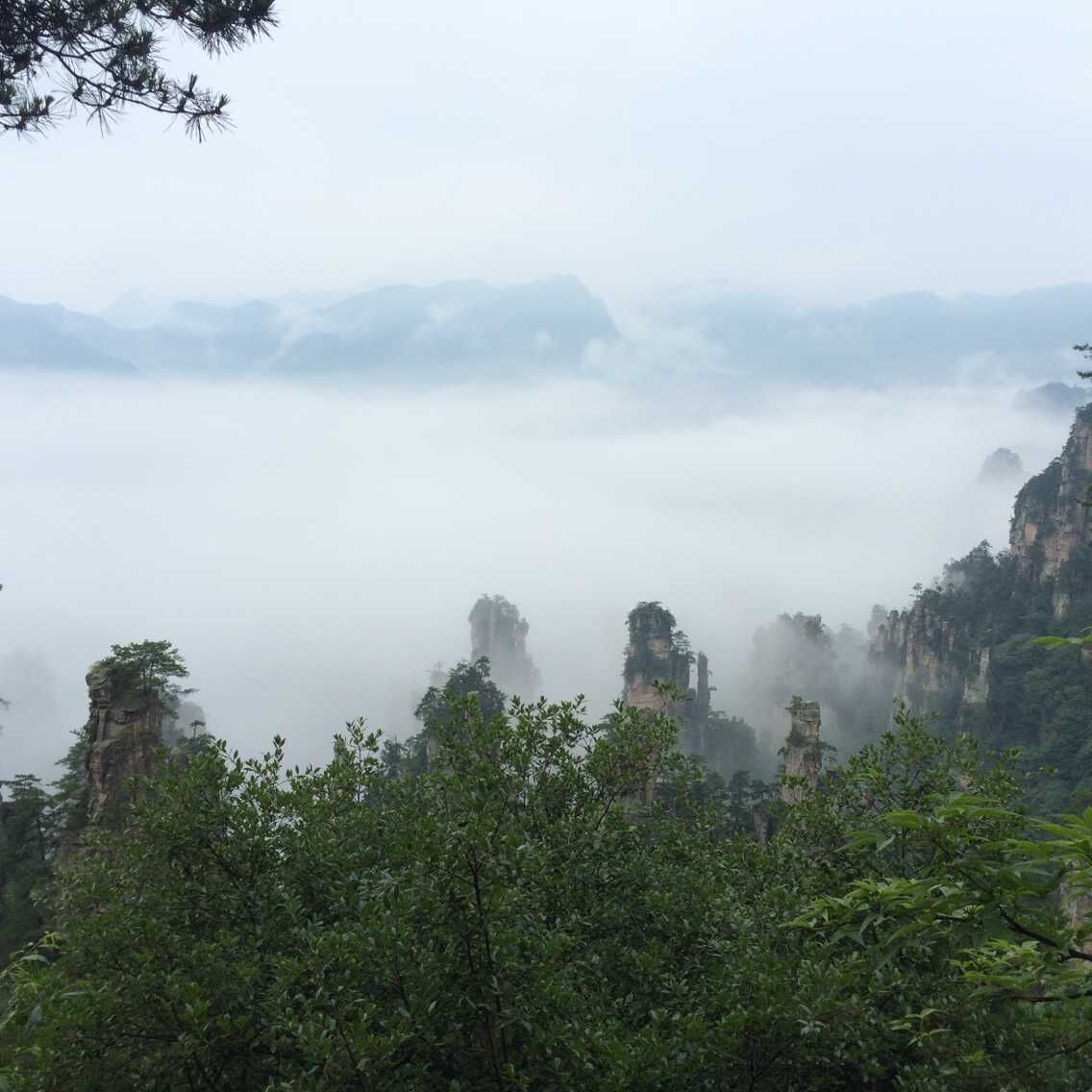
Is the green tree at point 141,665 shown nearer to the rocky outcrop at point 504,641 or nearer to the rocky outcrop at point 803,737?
the rocky outcrop at point 803,737

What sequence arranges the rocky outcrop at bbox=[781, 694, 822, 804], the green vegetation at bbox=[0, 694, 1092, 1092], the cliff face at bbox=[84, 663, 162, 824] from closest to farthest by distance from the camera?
the green vegetation at bbox=[0, 694, 1092, 1092]
the cliff face at bbox=[84, 663, 162, 824]
the rocky outcrop at bbox=[781, 694, 822, 804]

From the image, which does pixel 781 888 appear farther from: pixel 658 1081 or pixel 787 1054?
pixel 658 1081

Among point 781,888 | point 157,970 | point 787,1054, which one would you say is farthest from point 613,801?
point 157,970

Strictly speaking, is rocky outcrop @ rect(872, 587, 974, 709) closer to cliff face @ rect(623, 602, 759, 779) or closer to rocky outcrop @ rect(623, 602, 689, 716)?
cliff face @ rect(623, 602, 759, 779)

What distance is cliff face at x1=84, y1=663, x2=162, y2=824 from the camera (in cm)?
2842

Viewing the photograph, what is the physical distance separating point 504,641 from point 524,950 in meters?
115

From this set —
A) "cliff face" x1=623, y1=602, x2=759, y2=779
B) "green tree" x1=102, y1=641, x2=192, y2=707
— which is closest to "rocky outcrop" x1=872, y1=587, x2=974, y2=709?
"cliff face" x1=623, y1=602, x2=759, y2=779

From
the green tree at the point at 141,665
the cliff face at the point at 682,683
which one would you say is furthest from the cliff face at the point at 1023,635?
the green tree at the point at 141,665

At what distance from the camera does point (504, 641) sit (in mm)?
121562

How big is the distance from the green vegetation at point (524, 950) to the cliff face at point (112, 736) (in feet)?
66.2

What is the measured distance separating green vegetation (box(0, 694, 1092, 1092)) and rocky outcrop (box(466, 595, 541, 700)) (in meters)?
111

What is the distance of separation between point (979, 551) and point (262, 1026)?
10274 cm

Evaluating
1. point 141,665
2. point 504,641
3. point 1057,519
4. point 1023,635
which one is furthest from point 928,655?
point 141,665

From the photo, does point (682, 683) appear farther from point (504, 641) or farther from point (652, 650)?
point (504, 641)
